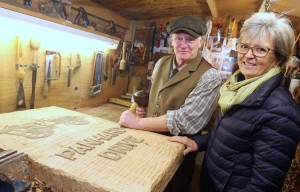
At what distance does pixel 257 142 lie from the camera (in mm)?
855

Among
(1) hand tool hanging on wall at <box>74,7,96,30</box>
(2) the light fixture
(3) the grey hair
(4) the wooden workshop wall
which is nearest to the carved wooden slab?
(3) the grey hair

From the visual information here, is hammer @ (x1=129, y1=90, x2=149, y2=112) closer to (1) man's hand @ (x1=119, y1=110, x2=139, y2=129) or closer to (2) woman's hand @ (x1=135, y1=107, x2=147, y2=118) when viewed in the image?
(2) woman's hand @ (x1=135, y1=107, x2=147, y2=118)

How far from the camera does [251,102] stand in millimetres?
892

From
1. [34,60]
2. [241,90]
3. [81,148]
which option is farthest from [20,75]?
[241,90]

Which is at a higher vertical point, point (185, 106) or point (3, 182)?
point (185, 106)

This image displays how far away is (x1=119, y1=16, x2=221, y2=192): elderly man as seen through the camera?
1.17 m

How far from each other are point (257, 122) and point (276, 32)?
15.3 inches

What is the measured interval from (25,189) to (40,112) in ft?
2.23

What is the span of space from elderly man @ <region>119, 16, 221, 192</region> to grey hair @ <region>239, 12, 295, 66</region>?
0.34 m

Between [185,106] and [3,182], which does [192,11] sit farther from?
[3,182]

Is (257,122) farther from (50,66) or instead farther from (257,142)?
(50,66)

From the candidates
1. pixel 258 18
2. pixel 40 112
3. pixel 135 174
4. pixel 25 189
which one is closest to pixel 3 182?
pixel 25 189

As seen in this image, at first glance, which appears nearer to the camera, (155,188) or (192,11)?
(155,188)

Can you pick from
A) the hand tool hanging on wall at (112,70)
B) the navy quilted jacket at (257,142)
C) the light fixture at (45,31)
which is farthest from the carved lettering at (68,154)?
the hand tool hanging on wall at (112,70)
